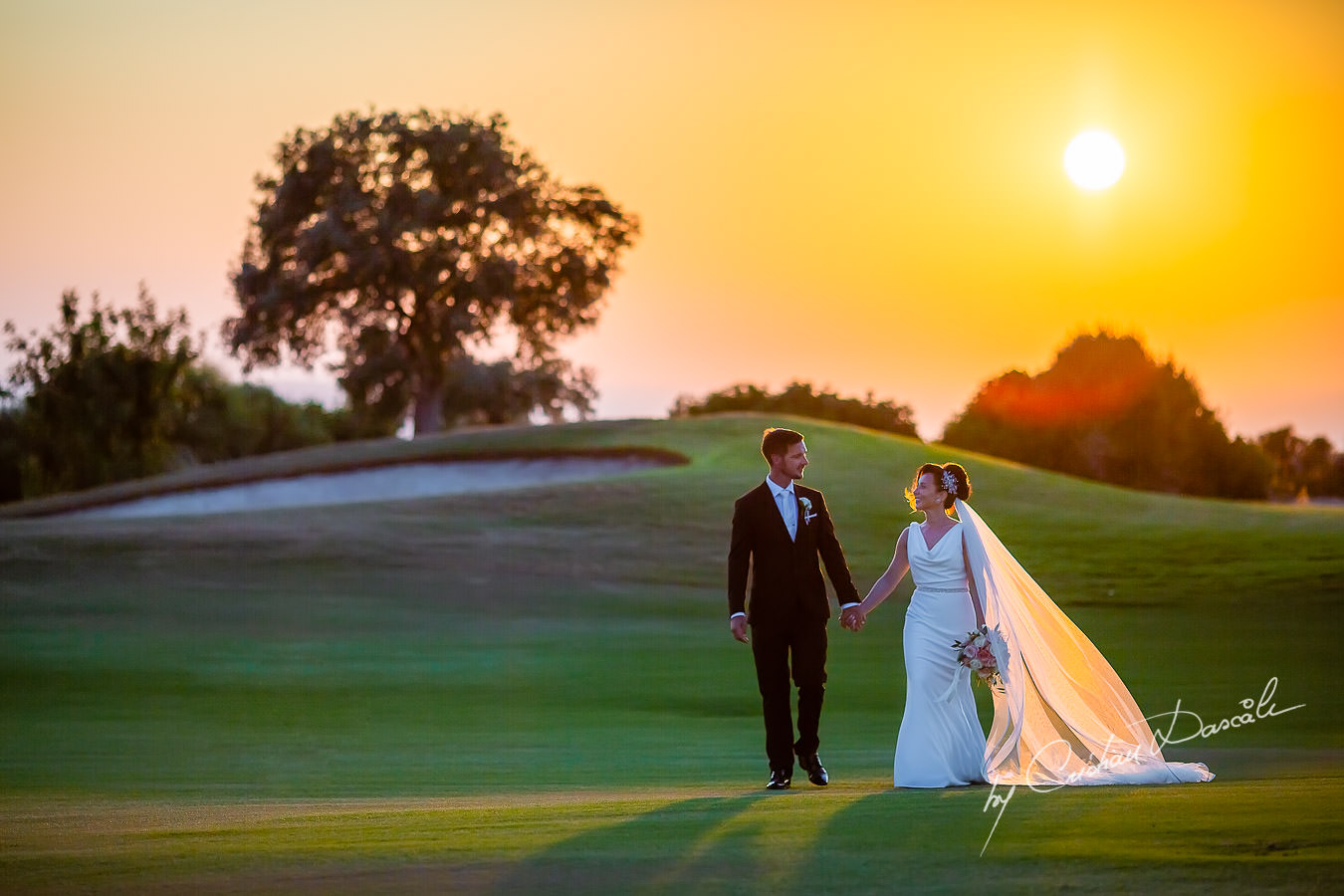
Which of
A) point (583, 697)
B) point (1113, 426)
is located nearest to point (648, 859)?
point (583, 697)

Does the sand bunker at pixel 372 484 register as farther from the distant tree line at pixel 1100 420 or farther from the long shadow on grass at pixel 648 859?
the distant tree line at pixel 1100 420

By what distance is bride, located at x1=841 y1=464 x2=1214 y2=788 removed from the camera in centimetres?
1059

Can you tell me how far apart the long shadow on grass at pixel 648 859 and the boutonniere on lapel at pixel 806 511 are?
278cm

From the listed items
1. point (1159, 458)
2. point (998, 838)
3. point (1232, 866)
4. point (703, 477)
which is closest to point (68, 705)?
point (998, 838)

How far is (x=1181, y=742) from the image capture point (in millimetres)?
14289

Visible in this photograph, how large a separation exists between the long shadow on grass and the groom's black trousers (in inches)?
86.1

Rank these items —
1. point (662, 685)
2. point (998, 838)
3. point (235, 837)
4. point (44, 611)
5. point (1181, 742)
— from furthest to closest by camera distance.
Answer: point (44, 611), point (662, 685), point (1181, 742), point (235, 837), point (998, 838)

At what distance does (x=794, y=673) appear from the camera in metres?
11.1

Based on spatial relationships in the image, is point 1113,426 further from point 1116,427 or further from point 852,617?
point 852,617

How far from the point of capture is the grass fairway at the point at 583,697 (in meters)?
7.55

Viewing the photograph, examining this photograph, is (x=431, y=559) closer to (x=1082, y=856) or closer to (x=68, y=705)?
(x=68, y=705)

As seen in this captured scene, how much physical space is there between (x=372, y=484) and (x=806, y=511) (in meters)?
33.4

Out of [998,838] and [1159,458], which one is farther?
[1159,458]

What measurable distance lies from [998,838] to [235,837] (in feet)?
12.5
